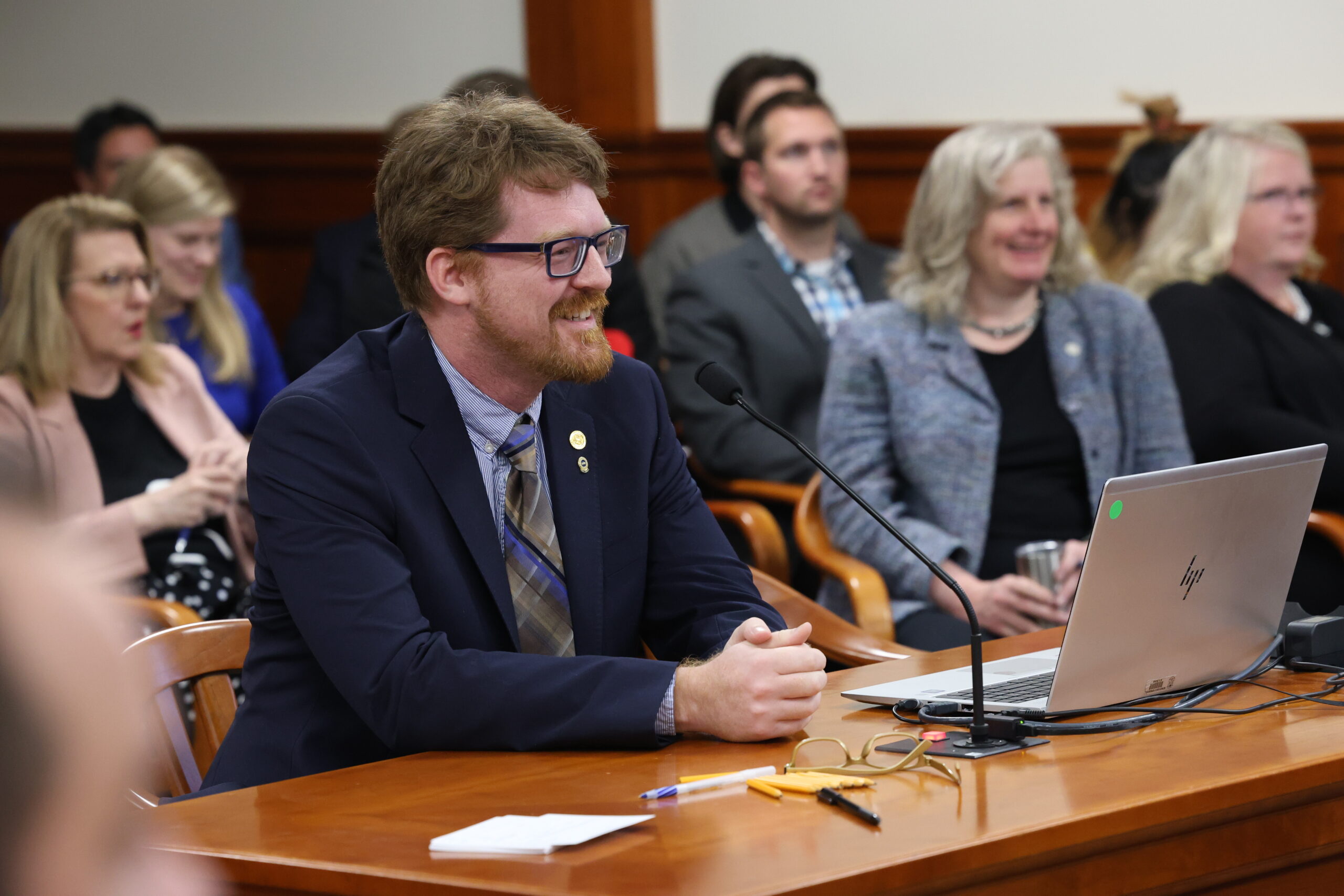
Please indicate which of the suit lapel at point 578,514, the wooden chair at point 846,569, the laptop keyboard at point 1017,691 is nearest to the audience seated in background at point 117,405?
the wooden chair at point 846,569

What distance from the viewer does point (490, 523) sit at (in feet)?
6.01

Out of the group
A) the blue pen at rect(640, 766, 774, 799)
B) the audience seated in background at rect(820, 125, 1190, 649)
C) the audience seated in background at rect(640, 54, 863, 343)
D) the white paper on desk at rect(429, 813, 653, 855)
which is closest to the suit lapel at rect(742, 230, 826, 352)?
the audience seated in background at rect(640, 54, 863, 343)

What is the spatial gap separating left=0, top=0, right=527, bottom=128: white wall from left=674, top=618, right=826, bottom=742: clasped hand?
3.99 meters

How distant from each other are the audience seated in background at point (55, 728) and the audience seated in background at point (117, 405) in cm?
255

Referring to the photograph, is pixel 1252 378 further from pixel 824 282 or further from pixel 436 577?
pixel 436 577

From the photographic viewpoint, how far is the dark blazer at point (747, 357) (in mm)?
3709

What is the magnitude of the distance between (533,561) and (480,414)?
0.19 meters

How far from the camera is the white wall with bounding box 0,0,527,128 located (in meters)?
5.30

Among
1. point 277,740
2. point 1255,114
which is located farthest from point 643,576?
point 1255,114

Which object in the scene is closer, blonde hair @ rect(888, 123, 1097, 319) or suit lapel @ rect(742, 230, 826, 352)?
blonde hair @ rect(888, 123, 1097, 319)

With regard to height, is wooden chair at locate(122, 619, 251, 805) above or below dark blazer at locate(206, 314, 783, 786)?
below

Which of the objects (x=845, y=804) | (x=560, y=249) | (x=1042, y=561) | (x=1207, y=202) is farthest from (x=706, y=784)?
(x=1207, y=202)

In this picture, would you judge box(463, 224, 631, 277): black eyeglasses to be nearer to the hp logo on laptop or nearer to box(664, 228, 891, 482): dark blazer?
the hp logo on laptop

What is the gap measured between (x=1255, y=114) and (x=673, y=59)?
72.8 inches
